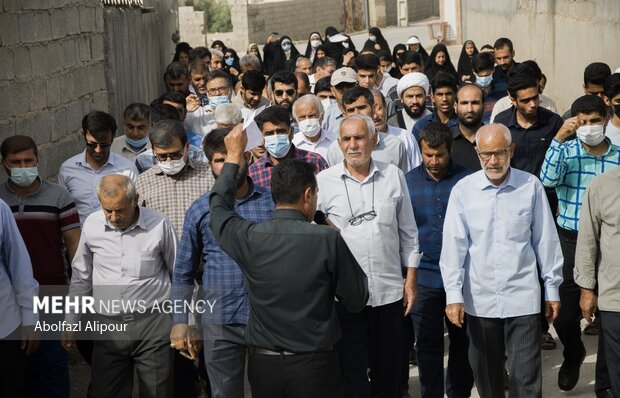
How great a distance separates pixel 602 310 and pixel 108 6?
25.5ft

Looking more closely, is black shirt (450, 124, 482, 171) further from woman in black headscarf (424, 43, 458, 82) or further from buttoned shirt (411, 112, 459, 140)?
woman in black headscarf (424, 43, 458, 82)

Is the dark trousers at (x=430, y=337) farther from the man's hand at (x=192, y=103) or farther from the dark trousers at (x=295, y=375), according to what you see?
the man's hand at (x=192, y=103)

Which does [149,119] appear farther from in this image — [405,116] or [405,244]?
[405,244]

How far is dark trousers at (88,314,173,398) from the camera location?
6312 mm

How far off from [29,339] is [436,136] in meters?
2.71

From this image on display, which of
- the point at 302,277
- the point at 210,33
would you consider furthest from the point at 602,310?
the point at 210,33

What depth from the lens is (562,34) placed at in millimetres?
17344

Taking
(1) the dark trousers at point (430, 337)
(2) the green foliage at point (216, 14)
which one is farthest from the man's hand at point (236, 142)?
(2) the green foliage at point (216, 14)

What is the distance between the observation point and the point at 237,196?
246 inches

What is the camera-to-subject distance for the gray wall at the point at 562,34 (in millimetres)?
14695

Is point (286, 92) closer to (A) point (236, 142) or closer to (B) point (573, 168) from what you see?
(B) point (573, 168)

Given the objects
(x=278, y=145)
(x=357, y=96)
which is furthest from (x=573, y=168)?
(x=278, y=145)

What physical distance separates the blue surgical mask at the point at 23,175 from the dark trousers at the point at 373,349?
2.00 m

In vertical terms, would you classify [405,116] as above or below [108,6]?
below
